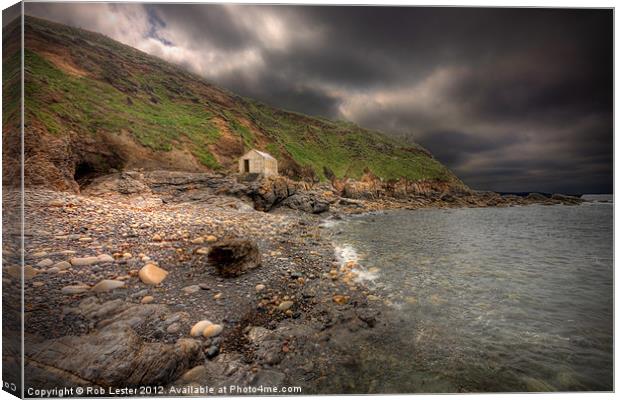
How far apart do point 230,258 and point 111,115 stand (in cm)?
1724

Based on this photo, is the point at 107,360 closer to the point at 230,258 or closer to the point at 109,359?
the point at 109,359

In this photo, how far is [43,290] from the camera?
10.1ft

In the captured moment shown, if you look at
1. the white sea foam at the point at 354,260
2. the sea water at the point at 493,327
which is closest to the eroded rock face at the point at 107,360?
the sea water at the point at 493,327

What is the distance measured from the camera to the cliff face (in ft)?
22.9

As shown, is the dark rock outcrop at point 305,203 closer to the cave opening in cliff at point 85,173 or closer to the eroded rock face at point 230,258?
the cave opening in cliff at point 85,173

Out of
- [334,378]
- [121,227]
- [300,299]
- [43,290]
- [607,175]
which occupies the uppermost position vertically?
[607,175]

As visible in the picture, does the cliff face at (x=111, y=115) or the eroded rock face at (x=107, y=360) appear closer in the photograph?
the eroded rock face at (x=107, y=360)

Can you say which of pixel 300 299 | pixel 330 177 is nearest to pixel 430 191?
pixel 330 177

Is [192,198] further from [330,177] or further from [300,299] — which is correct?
[330,177]

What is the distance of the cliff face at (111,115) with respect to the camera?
6.99 m

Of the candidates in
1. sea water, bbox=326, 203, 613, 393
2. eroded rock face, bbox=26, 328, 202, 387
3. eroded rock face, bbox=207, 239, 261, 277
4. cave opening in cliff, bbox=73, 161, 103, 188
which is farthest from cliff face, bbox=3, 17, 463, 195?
sea water, bbox=326, 203, 613, 393

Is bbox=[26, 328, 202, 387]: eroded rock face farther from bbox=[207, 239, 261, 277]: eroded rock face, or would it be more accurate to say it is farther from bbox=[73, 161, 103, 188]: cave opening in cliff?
bbox=[73, 161, 103, 188]: cave opening in cliff

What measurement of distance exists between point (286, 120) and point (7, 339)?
200 feet

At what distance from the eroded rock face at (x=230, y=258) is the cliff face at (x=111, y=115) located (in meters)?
3.18
